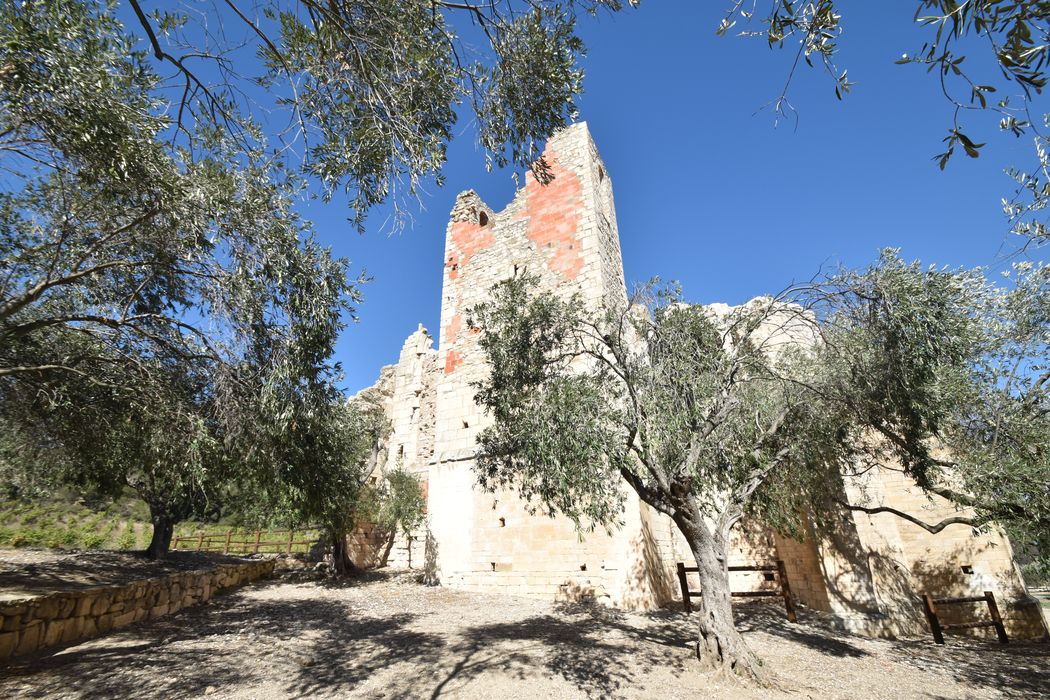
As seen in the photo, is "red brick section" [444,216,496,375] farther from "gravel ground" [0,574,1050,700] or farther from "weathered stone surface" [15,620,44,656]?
"weathered stone surface" [15,620,44,656]

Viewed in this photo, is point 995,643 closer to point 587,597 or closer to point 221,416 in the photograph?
point 587,597

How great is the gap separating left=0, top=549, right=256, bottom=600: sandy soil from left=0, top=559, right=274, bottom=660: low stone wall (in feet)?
1.22

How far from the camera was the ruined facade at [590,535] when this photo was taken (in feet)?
33.2

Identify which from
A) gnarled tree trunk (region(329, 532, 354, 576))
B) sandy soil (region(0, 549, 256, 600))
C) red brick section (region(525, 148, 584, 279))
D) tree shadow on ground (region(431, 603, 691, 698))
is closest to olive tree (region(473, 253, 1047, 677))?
tree shadow on ground (region(431, 603, 691, 698))

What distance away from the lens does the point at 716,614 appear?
638 cm

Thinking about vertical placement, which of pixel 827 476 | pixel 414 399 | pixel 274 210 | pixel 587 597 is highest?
pixel 414 399

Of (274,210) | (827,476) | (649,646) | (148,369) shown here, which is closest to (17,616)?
(148,369)

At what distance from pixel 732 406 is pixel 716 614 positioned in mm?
2916

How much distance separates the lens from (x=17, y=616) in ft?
20.2

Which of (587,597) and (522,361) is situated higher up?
(522,361)

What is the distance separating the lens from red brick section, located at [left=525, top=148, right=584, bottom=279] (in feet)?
43.3

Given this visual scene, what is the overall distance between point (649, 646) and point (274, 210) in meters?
8.82

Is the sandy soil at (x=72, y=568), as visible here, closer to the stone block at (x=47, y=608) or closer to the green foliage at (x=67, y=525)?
the stone block at (x=47, y=608)

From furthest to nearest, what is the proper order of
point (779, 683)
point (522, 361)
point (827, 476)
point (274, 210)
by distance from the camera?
point (827, 476)
point (522, 361)
point (274, 210)
point (779, 683)
